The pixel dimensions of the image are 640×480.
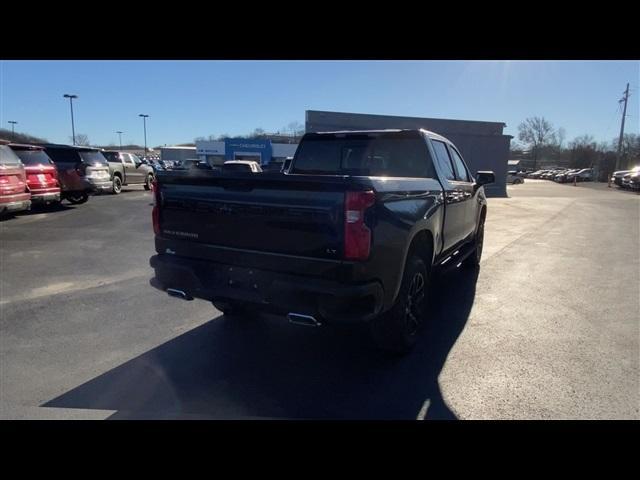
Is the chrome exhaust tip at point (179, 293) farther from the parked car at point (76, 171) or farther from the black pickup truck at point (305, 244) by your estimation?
the parked car at point (76, 171)

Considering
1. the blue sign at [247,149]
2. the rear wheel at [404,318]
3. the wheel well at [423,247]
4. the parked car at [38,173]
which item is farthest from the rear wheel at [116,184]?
the blue sign at [247,149]

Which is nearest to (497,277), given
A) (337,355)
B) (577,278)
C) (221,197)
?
(577,278)

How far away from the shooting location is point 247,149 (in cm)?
4669

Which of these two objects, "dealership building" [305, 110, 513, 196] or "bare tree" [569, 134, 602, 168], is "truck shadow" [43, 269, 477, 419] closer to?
"dealership building" [305, 110, 513, 196]

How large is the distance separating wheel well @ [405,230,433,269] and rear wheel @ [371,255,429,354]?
0.08 m

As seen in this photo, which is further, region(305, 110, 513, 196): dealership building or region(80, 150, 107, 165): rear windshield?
region(305, 110, 513, 196): dealership building

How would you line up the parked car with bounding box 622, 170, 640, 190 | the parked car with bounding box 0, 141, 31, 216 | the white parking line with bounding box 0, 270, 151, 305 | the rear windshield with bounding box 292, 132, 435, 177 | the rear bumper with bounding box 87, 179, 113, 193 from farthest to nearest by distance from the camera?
the parked car with bounding box 622, 170, 640, 190, the rear bumper with bounding box 87, 179, 113, 193, the parked car with bounding box 0, 141, 31, 216, the white parking line with bounding box 0, 270, 151, 305, the rear windshield with bounding box 292, 132, 435, 177

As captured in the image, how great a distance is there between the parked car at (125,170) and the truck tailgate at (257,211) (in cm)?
1685

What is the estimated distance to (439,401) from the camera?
3027 mm

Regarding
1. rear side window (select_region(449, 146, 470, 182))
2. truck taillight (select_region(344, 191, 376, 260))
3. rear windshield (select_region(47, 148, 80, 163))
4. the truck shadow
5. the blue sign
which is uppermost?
the blue sign

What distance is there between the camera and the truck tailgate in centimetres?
289

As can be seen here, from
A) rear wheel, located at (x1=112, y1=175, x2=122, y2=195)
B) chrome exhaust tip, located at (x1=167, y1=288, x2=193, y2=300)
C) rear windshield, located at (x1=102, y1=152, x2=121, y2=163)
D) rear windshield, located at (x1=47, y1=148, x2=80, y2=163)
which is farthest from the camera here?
rear windshield, located at (x1=102, y1=152, x2=121, y2=163)

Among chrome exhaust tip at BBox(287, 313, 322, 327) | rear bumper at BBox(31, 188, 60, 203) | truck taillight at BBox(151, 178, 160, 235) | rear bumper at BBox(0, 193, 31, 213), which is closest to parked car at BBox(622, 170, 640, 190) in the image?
rear bumper at BBox(31, 188, 60, 203)

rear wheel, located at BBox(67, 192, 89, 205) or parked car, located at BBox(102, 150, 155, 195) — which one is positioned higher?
parked car, located at BBox(102, 150, 155, 195)
